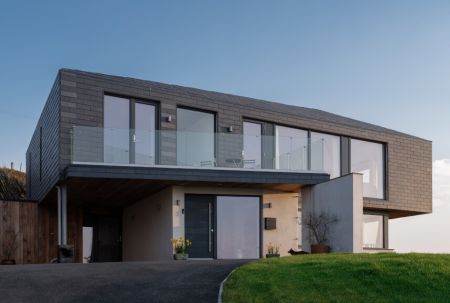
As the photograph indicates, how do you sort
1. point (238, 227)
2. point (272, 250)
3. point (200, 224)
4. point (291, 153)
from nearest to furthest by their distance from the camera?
point (291, 153) < point (200, 224) < point (272, 250) < point (238, 227)

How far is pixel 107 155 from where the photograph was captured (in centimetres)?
1712

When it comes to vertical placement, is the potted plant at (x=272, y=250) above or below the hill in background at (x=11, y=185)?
below

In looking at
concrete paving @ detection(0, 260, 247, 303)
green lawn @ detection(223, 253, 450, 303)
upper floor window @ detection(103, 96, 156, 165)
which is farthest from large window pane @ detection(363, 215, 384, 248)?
green lawn @ detection(223, 253, 450, 303)

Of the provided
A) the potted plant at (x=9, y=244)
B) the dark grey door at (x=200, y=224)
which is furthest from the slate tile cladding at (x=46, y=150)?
the dark grey door at (x=200, y=224)

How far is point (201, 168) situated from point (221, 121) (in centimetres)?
238

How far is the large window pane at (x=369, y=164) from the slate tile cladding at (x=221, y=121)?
28cm

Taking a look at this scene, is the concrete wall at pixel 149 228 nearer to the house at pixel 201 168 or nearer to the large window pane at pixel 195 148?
the house at pixel 201 168

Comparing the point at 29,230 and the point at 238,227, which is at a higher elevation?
the point at 238,227

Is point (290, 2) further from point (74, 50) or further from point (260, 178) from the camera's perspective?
point (74, 50)

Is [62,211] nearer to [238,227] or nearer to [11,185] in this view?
[238,227]

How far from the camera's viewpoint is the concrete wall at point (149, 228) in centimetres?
1967

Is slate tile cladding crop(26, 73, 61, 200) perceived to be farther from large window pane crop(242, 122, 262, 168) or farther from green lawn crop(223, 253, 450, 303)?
green lawn crop(223, 253, 450, 303)

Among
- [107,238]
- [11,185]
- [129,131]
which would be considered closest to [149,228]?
[107,238]

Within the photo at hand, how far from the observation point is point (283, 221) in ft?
67.5
